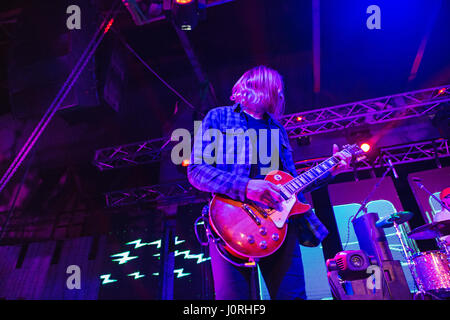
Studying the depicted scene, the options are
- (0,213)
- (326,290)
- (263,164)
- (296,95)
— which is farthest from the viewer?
(0,213)

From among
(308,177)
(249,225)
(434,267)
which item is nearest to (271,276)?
(249,225)

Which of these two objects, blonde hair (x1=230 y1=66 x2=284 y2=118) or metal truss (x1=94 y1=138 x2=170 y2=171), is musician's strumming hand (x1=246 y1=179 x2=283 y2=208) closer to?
blonde hair (x1=230 y1=66 x2=284 y2=118)

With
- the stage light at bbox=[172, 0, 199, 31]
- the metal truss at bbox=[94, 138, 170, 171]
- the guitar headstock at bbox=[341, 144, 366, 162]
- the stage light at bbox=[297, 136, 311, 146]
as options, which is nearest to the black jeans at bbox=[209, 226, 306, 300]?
the guitar headstock at bbox=[341, 144, 366, 162]

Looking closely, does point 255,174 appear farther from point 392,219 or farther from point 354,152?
point 392,219

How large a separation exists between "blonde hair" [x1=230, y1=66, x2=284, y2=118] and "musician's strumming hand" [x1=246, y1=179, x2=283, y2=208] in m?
0.75

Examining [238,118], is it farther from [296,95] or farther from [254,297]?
[296,95]

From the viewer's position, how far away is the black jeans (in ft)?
4.70

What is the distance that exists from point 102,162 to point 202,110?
3.03 metres

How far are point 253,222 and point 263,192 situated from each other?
18cm

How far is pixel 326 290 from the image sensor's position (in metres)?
5.68

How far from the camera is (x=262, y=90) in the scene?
6.95 ft

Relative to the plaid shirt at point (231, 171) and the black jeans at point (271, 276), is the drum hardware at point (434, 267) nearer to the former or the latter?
the plaid shirt at point (231, 171)
